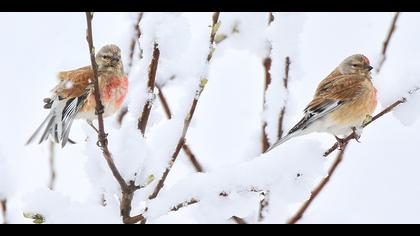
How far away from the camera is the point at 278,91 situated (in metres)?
3.85

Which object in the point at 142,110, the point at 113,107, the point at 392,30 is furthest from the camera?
the point at 113,107

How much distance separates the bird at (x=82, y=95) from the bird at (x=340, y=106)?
57.8 inches

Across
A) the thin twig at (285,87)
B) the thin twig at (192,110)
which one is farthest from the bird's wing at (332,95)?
the thin twig at (192,110)

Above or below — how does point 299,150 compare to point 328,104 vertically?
below

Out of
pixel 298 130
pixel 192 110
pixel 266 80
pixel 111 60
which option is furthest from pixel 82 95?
pixel 192 110

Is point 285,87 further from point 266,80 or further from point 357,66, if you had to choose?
point 357,66

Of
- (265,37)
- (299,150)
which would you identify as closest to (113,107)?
(265,37)

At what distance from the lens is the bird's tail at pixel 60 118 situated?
3693 millimetres

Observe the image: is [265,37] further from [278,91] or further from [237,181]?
[237,181]

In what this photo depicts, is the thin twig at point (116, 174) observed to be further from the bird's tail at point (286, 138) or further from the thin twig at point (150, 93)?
the bird's tail at point (286, 138)

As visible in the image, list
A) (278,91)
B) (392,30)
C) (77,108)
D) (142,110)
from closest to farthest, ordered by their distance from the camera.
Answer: (142,110)
(392,30)
(278,91)
(77,108)

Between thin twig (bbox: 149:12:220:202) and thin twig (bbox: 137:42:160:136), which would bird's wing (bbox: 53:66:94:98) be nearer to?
thin twig (bbox: 137:42:160:136)

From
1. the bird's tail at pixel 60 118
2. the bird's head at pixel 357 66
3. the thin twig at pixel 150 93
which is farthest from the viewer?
the bird's head at pixel 357 66

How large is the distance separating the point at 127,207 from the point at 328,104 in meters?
2.40
